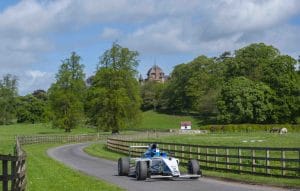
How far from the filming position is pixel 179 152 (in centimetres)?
3105

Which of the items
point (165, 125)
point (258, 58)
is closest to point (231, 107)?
point (258, 58)

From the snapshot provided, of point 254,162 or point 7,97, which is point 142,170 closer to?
point 254,162

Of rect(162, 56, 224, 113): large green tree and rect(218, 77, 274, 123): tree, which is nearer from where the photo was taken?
rect(218, 77, 274, 123): tree

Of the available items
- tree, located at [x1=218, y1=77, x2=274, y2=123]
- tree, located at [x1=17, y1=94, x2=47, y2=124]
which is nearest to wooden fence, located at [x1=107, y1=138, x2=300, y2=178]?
tree, located at [x1=218, y1=77, x2=274, y2=123]

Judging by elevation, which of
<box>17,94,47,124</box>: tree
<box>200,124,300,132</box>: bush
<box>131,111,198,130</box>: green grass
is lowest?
<box>200,124,300,132</box>: bush

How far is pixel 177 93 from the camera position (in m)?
158

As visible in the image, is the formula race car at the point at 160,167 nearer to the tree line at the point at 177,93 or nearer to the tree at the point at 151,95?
the tree line at the point at 177,93

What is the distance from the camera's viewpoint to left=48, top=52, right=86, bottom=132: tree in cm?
9950

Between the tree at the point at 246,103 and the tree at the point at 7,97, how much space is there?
221 feet

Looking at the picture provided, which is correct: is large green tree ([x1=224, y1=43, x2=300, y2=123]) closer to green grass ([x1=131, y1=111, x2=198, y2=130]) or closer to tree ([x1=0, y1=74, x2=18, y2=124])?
green grass ([x1=131, y1=111, x2=198, y2=130])

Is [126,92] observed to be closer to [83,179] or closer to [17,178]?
[83,179]

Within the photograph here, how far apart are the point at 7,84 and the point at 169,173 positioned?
144m

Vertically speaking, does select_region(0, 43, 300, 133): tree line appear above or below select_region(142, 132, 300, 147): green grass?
above

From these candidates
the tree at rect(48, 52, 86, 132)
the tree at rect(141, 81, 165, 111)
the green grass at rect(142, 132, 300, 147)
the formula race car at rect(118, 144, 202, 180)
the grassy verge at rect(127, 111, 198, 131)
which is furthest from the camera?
the tree at rect(141, 81, 165, 111)
